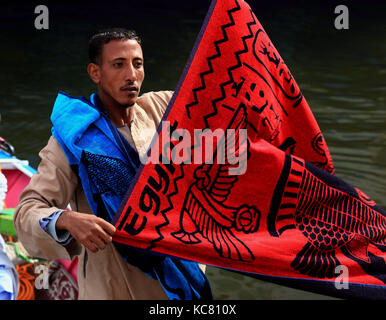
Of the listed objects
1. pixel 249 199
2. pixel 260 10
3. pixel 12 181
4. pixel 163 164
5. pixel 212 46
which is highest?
pixel 260 10

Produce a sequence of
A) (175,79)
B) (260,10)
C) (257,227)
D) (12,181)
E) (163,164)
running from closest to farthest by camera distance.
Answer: (163,164) < (257,227) < (12,181) < (175,79) < (260,10)

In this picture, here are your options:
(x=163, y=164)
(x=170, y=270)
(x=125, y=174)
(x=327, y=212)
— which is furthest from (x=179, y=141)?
(x=327, y=212)

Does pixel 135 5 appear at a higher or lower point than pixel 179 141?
higher

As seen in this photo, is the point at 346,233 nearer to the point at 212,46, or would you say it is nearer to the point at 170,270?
the point at 170,270

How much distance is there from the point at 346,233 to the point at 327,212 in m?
0.13

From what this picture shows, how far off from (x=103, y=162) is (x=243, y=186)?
0.61 meters

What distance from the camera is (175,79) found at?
1195 centimetres

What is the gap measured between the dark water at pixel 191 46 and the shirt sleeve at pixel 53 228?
3.21 metres

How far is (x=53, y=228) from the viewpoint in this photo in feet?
6.30
